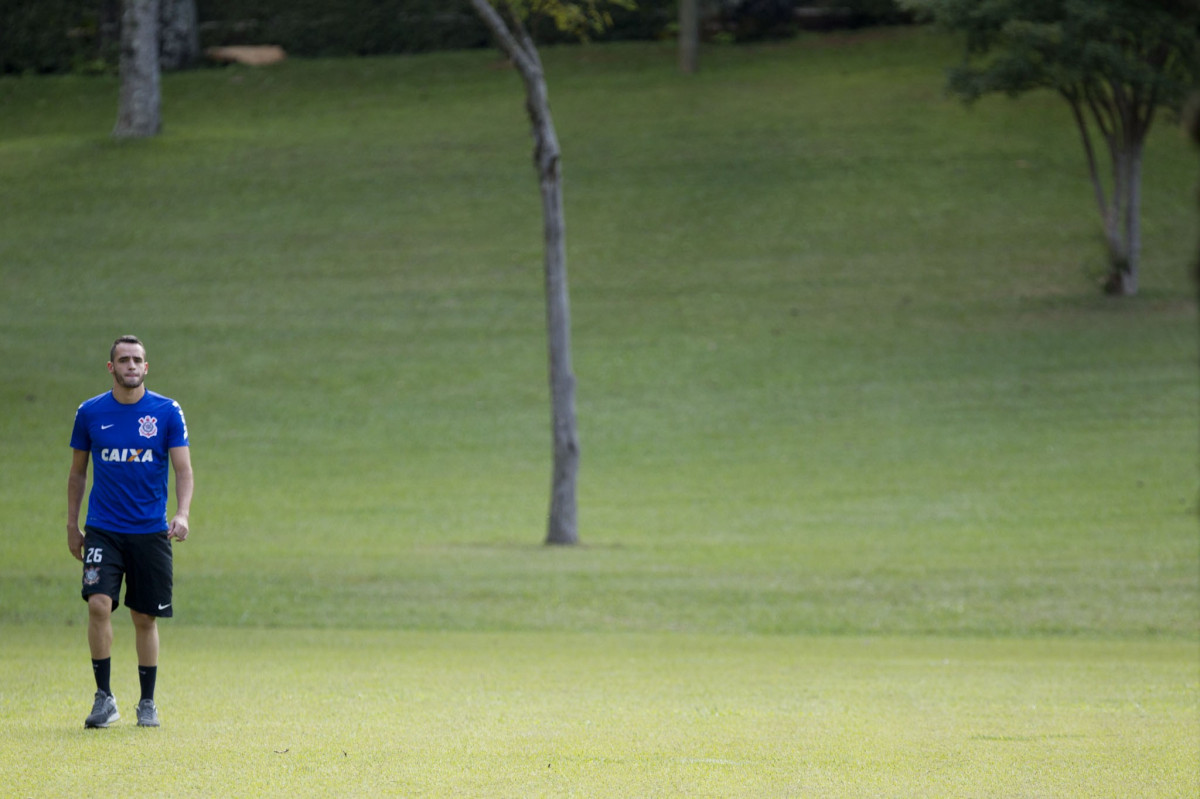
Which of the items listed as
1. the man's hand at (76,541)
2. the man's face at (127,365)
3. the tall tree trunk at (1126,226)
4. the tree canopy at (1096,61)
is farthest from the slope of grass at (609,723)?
the tall tree trunk at (1126,226)

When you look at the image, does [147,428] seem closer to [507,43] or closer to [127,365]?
[127,365]

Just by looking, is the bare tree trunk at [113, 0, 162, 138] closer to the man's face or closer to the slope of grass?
the slope of grass

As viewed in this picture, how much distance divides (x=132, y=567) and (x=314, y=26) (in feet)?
166

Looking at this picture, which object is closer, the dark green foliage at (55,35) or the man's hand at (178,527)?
the man's hand at (178,527)

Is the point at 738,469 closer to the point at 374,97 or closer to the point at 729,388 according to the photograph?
the point at 729,388

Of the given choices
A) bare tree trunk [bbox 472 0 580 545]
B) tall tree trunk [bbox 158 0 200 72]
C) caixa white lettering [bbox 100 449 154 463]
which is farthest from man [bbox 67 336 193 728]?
tall tree trunk [bbox 158 0 200 72]

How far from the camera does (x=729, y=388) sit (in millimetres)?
31531

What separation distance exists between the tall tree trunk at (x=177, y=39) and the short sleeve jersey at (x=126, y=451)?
50.1 metres

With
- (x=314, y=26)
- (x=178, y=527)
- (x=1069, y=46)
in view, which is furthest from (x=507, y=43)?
(x=314, y=26)

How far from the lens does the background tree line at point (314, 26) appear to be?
5428 cm

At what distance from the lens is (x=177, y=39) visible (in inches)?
2153

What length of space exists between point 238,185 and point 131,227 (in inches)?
152

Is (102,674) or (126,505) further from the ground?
(126,505)

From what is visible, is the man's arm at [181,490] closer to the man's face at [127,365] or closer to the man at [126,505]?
the man at [126,505]
